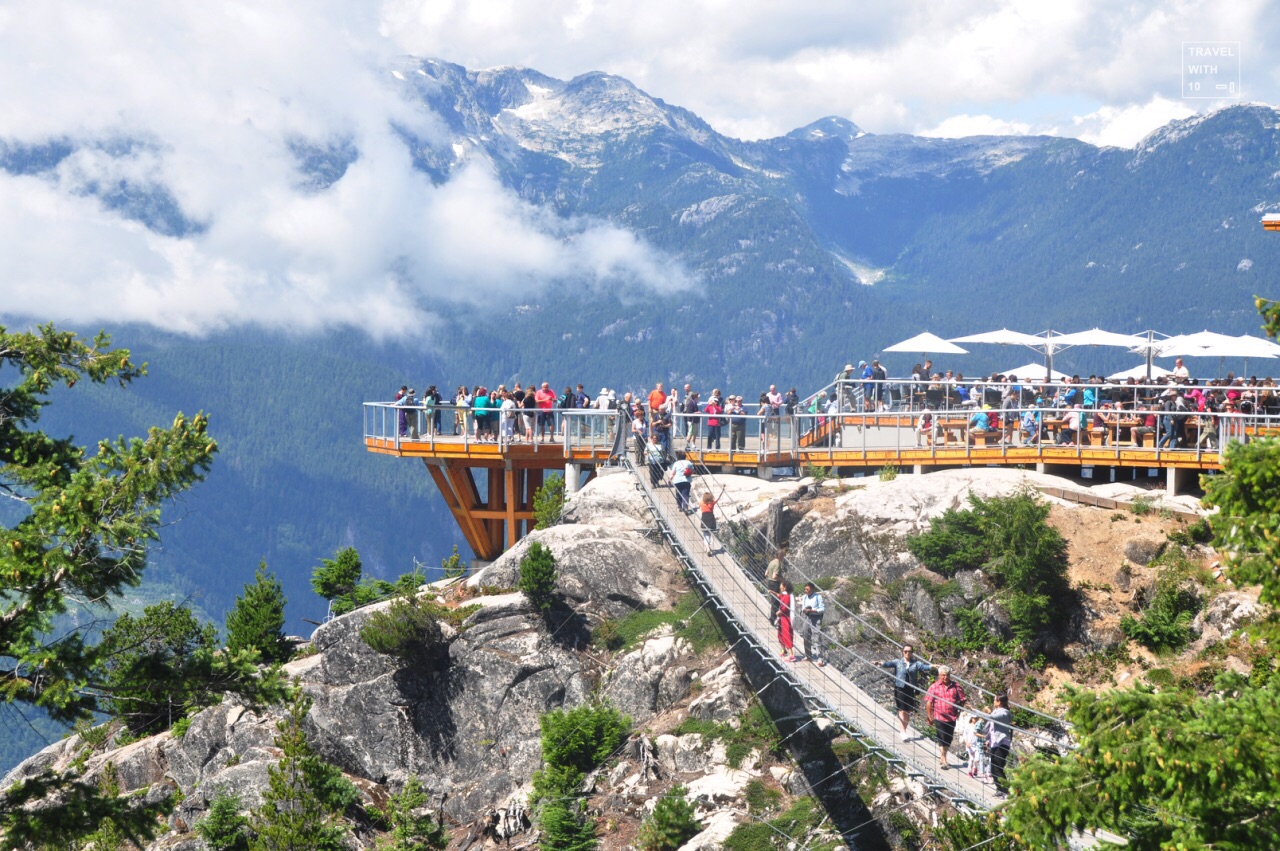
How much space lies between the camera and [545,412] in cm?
3831

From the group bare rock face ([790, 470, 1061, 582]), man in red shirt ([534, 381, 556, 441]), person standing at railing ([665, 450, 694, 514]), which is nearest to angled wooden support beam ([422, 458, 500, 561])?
man in red shirt ([534, 381, 556, 441])

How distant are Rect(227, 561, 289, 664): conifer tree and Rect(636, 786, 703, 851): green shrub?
12.2 metres

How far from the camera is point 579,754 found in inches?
1147

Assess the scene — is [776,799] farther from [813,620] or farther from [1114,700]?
[1114,700]

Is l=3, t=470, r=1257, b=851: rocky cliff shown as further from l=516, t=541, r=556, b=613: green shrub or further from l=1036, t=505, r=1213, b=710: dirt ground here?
l=516, t=541, r=556, b=613: green shrub

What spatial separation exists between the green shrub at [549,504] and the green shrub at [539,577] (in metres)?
3.88

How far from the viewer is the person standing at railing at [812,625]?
26.6 meters

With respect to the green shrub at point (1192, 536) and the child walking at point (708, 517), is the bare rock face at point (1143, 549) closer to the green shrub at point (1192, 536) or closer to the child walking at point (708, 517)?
the green shrub at point (1192, 536)

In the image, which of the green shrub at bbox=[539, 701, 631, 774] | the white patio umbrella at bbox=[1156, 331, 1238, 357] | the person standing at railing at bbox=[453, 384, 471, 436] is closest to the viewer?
the green shrub at bbox=[539, 701, 631, 774]

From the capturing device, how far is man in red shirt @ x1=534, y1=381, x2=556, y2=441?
38.5 m

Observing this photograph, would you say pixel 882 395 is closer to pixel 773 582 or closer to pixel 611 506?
pixel 611 506

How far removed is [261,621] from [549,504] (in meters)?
7.66

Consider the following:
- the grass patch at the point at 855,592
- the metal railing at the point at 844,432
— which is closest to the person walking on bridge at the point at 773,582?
the grass patch at the point at 855,592

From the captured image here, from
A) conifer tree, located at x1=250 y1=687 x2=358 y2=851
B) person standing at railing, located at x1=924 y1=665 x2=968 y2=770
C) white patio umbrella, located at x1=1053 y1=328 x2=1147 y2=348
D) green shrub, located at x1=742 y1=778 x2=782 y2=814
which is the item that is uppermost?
white patio umbrella, located at x1=1053 y1=328 x2=1147 y2=348
